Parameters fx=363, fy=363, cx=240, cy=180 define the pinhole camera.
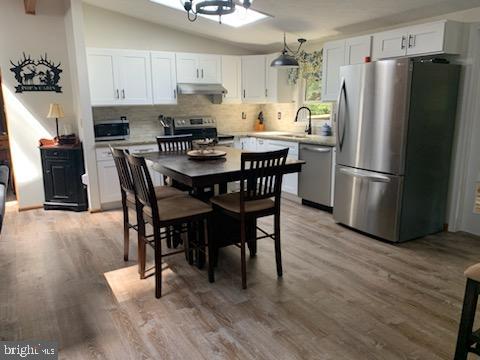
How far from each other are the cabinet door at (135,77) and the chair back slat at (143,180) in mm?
2560

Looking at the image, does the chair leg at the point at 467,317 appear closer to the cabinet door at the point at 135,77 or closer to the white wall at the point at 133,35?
the cabinet door at the point at 135,77

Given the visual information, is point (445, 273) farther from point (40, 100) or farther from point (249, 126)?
point (40, 100)

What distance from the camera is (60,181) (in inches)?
189

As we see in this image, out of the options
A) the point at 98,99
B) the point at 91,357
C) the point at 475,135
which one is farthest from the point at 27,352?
the point at 475,135

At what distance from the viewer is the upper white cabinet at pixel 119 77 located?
15.5 feet

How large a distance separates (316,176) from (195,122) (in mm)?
2170

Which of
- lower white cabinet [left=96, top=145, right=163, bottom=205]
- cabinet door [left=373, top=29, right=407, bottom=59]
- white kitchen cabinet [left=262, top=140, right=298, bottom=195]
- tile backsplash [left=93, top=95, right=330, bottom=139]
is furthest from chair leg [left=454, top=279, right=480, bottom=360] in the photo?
tile backsplash [left=93, top=95, right=330, bottom=139]

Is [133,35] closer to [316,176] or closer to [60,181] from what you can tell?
[60,181]

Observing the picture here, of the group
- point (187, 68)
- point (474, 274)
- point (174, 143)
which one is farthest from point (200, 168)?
point (187, 68)

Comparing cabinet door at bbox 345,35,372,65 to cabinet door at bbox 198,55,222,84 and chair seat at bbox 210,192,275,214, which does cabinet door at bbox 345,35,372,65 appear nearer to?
cabinet door at bbox 198,55,222,84

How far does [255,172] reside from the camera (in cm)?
267

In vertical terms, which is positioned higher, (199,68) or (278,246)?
(199,68)

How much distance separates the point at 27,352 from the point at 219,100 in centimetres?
445

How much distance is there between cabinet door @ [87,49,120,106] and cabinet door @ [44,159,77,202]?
35.9 inches
